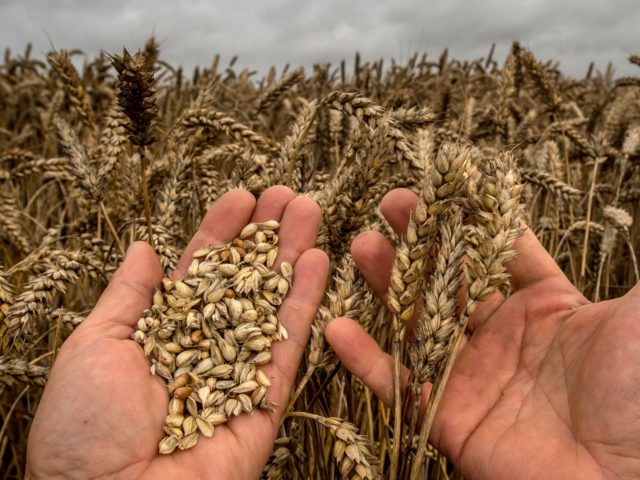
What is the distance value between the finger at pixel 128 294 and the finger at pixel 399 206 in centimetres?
79

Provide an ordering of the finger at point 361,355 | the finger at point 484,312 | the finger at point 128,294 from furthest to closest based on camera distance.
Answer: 1. the finger at point 484,312
2. the finger at point 128,294
3. the finger at point 361,355

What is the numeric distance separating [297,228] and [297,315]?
0.99 feet

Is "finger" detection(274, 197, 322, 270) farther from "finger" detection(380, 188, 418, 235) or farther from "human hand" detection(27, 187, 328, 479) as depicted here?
"finger" detection(380, 188, 418, 235)

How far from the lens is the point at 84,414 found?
56.2 inches

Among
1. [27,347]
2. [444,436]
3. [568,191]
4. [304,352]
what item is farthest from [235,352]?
[568,191]

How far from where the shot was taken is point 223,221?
196 cm

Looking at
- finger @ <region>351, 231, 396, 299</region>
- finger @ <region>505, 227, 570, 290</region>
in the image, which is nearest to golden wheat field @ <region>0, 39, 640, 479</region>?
finger @ <region>351, 231, 396, 299</region>

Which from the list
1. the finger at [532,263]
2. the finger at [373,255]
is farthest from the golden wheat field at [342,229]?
the finger at [532,263]

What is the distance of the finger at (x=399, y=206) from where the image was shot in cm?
176

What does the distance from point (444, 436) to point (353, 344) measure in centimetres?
39

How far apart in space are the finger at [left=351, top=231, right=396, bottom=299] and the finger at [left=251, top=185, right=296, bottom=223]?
30cm

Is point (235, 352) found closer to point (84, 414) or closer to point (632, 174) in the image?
point (84, 414)

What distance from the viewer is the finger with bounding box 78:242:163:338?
1.68 m

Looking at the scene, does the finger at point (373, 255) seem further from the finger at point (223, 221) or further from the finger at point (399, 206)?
the finger at point (223, 221)
